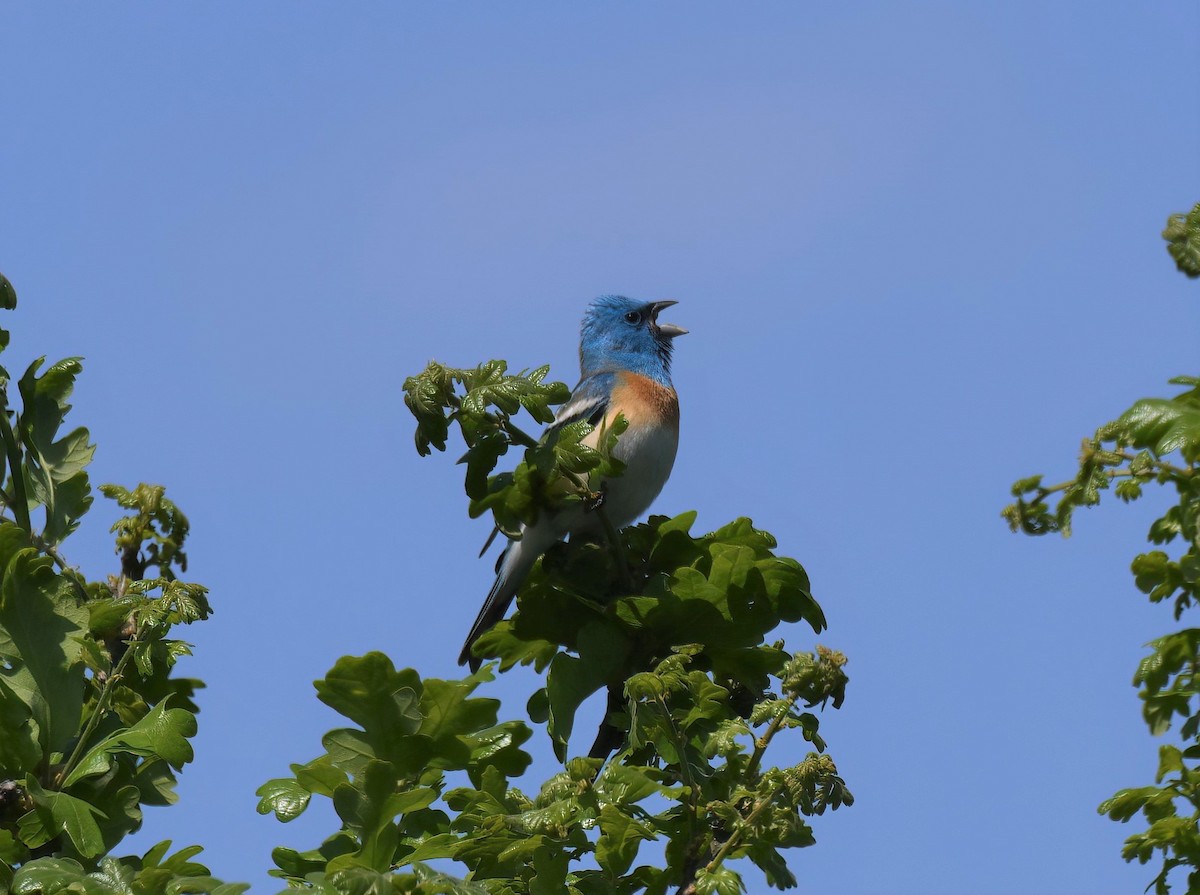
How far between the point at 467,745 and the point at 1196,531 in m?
2.05

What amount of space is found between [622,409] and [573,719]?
1.82 m

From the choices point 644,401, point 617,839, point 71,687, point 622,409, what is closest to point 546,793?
point 617,839

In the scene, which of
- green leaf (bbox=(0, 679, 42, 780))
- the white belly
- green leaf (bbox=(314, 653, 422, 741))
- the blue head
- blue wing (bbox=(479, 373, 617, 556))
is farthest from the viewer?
the blue head

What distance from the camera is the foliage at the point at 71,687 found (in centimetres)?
360

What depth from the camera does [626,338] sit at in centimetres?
904

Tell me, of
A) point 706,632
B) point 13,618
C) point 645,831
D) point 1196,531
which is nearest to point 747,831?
point 645,831

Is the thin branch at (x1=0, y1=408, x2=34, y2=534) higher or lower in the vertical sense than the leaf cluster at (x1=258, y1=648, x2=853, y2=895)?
higher

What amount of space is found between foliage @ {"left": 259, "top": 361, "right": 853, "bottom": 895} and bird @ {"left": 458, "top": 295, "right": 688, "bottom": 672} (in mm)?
468

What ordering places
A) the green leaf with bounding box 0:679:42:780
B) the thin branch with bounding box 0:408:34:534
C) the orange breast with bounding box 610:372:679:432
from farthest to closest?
the orange breast with bounding box 610:372:679:432 → the thin branch with bounding box 0:408:34:534 → the green leaf with bounding box 0:679:42:780

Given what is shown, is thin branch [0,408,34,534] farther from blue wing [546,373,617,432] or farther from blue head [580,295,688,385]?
blue head [580,295,688,385]

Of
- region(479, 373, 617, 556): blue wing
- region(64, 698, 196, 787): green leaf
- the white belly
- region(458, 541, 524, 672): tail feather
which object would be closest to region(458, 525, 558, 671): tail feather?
region(458, 541, 524, 672): tail feather

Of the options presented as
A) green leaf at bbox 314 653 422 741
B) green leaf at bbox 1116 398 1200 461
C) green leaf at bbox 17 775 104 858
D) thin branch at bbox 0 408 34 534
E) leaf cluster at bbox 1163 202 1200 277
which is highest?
leaf cluster at bbox 1163 202 1200 277

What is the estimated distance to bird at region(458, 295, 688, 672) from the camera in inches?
269

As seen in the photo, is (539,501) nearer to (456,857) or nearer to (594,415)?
(456,857)
